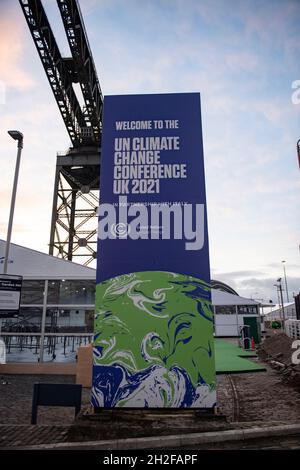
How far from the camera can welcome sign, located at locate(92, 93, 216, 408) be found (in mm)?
7141

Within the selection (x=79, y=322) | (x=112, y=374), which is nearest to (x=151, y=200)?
(x=112, y=374)

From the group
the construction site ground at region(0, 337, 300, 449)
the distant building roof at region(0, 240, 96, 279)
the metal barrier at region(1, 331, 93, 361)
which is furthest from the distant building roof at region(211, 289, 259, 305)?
the construction site ground at region(0, 337, 300, 449)

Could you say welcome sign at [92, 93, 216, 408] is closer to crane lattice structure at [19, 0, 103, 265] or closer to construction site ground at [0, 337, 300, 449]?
construction site ground at [0, 337, 300, 449]

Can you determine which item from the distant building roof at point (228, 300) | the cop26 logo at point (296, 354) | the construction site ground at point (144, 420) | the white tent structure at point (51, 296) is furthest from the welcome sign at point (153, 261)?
the distant building roof at point (228, 300)

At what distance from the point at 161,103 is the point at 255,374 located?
37.0ft

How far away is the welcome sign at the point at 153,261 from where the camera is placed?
7.14 metres

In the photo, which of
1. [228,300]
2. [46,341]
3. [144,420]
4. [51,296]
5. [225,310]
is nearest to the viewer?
[144,420]

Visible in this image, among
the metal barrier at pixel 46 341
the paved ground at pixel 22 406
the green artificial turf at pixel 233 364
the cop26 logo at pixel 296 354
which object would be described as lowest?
the paved ground at pixel 22 406

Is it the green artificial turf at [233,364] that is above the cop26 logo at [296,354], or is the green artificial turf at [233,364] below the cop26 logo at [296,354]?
below

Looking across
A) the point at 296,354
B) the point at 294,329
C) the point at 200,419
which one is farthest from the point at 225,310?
the point at 200,419

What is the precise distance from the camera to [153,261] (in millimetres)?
7742

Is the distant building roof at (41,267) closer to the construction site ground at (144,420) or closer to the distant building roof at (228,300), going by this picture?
the construction site ground at (144,420)

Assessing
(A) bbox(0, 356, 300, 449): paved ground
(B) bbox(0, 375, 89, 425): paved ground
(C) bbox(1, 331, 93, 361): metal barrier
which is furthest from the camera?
(C) bbox(1, 331, 93, 361): metal barrier

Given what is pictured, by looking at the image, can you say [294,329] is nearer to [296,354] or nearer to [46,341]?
[296,354]
